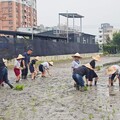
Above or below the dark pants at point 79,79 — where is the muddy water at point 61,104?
below

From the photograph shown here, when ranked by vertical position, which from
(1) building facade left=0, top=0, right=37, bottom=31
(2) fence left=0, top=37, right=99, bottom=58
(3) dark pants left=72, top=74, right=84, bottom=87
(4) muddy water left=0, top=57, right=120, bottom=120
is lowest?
(4) muddy water left=0, top=57, right=120, bottom=120

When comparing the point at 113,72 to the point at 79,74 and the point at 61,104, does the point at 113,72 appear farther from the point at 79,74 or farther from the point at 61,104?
the point at 61,104

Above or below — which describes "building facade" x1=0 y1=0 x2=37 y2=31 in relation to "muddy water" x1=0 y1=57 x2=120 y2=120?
above

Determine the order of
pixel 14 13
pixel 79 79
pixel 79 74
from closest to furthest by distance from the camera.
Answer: pixel 79 79
pixel 79 74
pixel 14 13

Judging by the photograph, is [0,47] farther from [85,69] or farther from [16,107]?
[16,107]

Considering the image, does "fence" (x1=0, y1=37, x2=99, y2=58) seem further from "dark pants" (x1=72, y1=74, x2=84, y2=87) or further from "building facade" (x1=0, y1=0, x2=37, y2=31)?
"building facade" (x1=0, y1=0, x2=37, y2=31)

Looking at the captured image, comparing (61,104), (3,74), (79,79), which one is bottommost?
(61,104)

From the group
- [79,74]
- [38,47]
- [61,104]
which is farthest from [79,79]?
[38,47]

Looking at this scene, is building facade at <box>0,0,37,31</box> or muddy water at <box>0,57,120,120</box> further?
building facade at <box>0,0,37,31</box>

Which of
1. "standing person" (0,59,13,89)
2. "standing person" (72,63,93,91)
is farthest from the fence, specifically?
"standing person" (72,63,93,91)

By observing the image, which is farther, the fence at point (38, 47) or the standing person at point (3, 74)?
the fence at point (38, 47)

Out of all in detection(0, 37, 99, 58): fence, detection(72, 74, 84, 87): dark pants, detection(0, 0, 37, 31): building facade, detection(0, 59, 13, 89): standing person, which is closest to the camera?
detection(72, 74, 84, 87): dark pants

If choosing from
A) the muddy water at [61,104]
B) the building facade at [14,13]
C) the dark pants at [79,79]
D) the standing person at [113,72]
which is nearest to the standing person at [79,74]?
the dark pants at [79,79]

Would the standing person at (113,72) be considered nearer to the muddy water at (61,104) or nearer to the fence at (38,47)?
the muddy water at (61,104)
